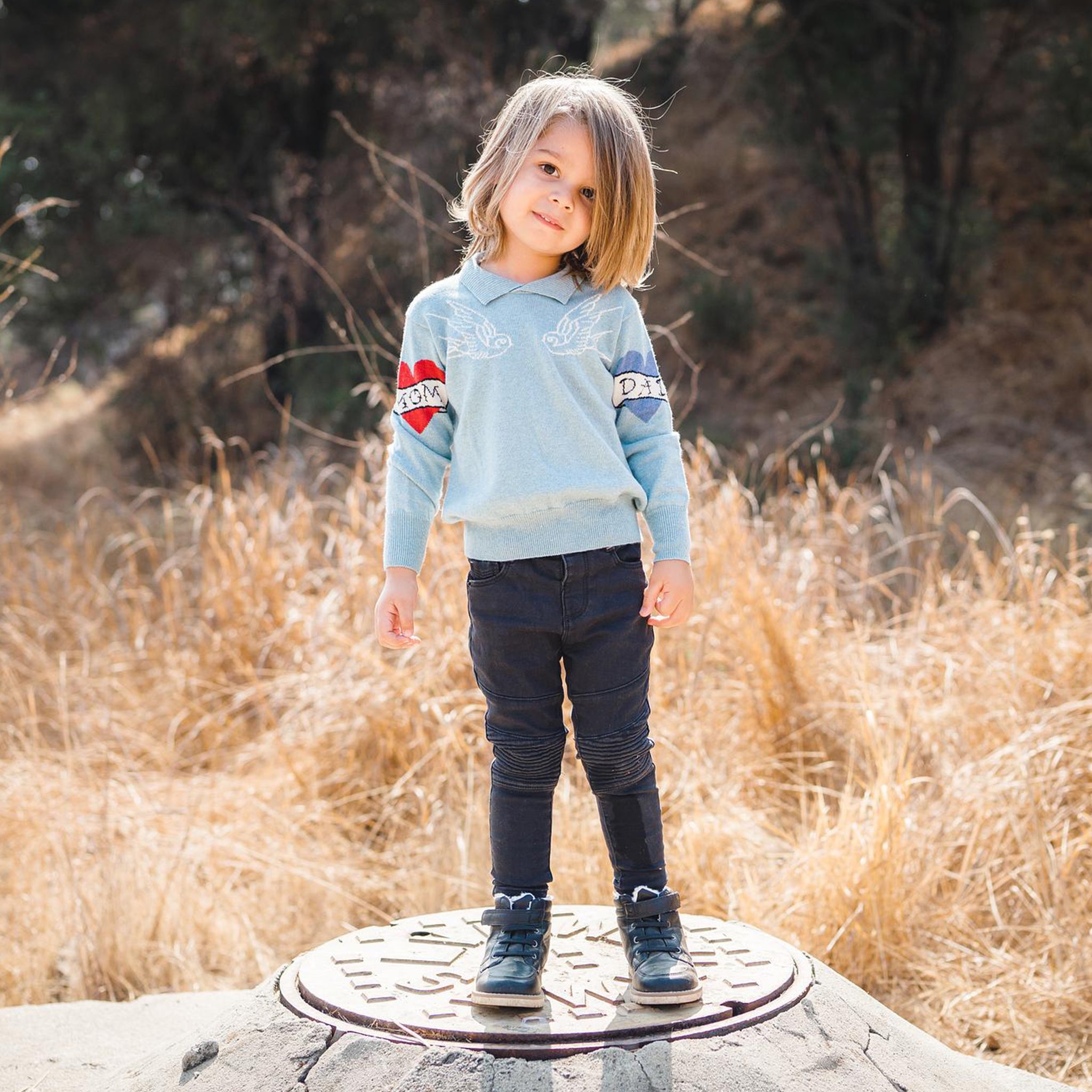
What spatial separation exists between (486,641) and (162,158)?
8.29 metres

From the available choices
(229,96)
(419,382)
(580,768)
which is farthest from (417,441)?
(229,96)

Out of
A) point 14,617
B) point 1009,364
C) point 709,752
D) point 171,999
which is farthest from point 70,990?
point 1009,364

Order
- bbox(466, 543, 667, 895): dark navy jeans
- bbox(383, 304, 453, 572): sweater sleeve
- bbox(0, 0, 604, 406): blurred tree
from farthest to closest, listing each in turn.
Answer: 1. bbox(0, 0, 604, 406): blurred tree
2. bbox(383, 304, 453, 572): sweater sleeve
3. bbox(466, 543, 667, 895): dark navy jeans

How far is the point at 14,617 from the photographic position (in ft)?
15.1

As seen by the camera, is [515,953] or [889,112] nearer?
[515,953]

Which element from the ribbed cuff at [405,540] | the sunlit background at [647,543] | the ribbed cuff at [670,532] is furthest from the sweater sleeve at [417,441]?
the sunlit background at [647,543]

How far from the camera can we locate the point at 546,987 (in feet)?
6.66

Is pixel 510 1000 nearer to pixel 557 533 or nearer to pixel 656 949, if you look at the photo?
pixel 656 949

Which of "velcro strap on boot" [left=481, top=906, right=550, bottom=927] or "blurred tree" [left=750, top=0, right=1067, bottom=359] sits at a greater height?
"blurred tree" [left=750, top=0, right=1067, bottom=359]

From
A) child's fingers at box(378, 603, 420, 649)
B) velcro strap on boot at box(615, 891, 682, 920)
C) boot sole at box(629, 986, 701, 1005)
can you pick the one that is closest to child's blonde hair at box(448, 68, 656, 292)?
child's fingers at box(378, 603, 420, 649)

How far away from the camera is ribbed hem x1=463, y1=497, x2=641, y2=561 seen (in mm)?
2006

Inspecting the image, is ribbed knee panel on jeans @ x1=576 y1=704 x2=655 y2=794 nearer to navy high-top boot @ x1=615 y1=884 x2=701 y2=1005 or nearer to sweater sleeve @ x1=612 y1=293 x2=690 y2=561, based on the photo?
navy high-top boot @ x1=615 y1=884 x2=701 y2=1005

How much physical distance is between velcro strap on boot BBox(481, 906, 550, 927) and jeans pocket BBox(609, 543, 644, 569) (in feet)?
1.89

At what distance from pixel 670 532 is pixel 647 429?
18cm
